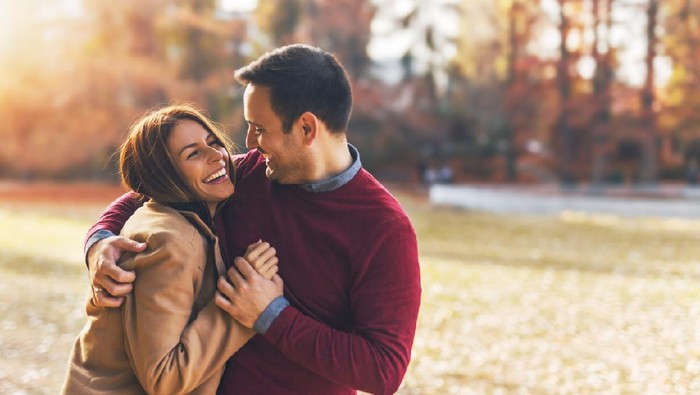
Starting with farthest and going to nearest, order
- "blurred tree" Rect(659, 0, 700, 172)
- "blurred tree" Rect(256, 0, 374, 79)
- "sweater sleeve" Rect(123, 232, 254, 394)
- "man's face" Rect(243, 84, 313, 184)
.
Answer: "blurred tree" Rect(256, 0, 374, 79)
"blurred tree" Rect(659, 0, 700, 172)
"man's face" Rect(243, 84, 313, 184)
"sweater sleeve" Rect(123, 232, 254, 394)

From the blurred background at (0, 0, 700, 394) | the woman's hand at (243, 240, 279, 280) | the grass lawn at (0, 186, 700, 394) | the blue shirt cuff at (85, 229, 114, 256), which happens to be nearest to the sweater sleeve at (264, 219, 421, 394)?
the woman's hand at (243, 240, 279, 280)

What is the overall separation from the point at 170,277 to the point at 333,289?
0.40m

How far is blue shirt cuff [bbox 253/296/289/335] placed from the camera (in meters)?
2.03

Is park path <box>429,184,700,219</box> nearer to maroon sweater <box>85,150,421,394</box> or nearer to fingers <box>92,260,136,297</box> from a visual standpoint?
maroon sweater <box>85,150,421,394</box>

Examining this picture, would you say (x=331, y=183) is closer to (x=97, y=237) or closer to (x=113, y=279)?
(x=113, y=279)

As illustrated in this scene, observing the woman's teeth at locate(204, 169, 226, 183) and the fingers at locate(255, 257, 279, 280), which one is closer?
the fingers at locate(255, 257, 279, 280)

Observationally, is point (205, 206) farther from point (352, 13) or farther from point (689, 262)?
point (352, 13)

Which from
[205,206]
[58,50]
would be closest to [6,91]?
[58,50]

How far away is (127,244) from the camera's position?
2082mm

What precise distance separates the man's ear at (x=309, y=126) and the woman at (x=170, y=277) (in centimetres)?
24

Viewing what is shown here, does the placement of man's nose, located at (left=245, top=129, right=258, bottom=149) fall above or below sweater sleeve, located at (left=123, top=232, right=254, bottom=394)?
above

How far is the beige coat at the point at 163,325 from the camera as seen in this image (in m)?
1.99

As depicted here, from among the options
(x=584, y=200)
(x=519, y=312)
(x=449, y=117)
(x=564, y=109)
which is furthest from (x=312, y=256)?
(x=449, y=117)

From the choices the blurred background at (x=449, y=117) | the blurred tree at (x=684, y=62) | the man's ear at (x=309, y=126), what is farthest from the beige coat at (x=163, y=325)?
the blurred tree at (x=684, y=62)
